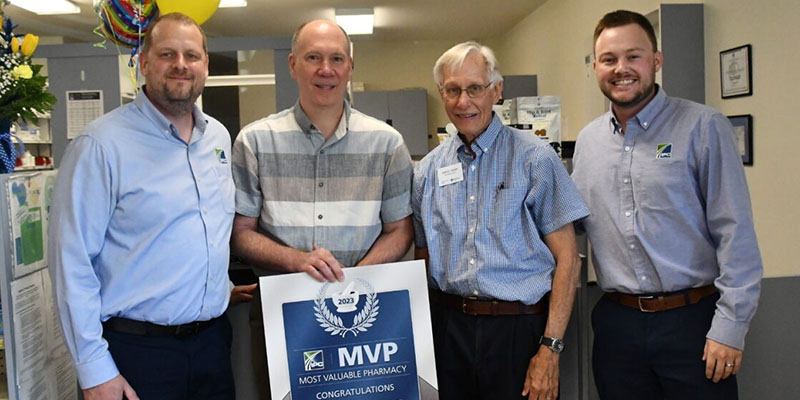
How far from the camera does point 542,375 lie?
1.79 metres

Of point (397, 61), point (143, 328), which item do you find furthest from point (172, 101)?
point (397, 61)

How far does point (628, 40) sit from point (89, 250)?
1.63 m

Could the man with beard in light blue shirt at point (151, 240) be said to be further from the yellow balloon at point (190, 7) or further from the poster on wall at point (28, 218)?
the yellow balloon at point (190, 7)

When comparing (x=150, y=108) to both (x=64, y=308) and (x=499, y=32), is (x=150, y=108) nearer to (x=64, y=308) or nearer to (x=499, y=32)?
(x=64, y=308)

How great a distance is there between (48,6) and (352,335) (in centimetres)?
701

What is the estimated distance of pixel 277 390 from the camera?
176 centimetres

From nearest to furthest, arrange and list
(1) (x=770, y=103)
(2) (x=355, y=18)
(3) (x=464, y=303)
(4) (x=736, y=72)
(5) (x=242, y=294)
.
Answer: (3) (x=464, y=303) < (5) (x=242, y=294) < (1) (x=770, y=103) < (4) (x=736, y=72) < (2) (x=355, y=18)

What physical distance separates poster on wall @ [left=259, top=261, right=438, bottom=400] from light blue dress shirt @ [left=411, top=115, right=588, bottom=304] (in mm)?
136

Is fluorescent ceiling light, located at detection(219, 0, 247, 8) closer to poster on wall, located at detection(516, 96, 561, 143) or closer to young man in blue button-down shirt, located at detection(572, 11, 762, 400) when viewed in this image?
poster on wall, located at detection(516, 96, 561, 143)

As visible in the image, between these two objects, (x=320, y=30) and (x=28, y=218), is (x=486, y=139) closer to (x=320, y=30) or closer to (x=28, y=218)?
(x=320, y=30)

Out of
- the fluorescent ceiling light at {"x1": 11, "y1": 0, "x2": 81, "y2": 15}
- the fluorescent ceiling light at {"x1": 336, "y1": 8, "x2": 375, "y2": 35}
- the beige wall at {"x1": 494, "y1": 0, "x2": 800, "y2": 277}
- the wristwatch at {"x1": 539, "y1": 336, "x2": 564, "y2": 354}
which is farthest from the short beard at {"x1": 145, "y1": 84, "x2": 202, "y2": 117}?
the fluorescent ceiling light at {"x1": 336, "y1": 8, "x2": 375, "y2": 35}

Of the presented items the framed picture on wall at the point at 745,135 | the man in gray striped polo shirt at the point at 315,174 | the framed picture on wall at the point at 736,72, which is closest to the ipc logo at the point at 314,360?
the man in gray striped polo shirt at the point at 315,174

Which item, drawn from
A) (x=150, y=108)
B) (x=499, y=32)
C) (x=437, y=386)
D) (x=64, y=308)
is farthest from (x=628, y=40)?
(x=499, y=32)

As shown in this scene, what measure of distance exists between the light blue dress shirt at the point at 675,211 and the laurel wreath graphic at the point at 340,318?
28.6 inches
